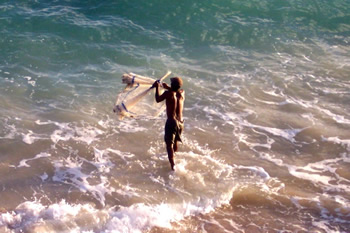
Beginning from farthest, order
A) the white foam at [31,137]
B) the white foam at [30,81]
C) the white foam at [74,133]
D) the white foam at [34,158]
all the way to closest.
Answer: the white foam at [30,81]
the white foam at [74,133]
the white foam at [31,137]
the white foam at [34,158]

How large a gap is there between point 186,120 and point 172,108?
211 centimetres

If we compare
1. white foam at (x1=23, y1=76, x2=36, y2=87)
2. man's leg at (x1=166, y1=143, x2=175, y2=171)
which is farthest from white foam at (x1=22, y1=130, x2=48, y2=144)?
man's leg at (x1=166, y1=143, x2=175, y2=171)

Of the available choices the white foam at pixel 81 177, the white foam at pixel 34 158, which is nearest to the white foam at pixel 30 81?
the white foam at pixel 34 158

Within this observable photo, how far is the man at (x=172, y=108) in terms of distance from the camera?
23.0 feet

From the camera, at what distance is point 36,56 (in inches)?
458

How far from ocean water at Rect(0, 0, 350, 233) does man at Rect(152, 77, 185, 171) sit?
20.6 inches

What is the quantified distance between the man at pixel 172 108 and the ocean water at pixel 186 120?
1.72 feet

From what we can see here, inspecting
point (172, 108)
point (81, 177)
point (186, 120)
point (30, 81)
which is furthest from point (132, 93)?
point (30, 81)

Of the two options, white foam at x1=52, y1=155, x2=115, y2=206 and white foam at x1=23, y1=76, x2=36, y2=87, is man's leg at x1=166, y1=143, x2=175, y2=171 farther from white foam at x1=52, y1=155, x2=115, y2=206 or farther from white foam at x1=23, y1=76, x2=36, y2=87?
white foam at x1=23, y1=76, x2=36, y2=87

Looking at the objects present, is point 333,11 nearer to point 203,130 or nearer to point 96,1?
point 96,1

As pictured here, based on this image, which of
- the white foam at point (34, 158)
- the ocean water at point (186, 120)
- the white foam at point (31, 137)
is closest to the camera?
the ocean water at point (186, 120)

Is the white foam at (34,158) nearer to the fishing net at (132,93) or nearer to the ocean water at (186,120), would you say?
the ocean water at (186,120)

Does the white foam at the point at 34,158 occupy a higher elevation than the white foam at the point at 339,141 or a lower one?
lower

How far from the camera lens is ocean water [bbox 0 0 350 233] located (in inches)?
257
